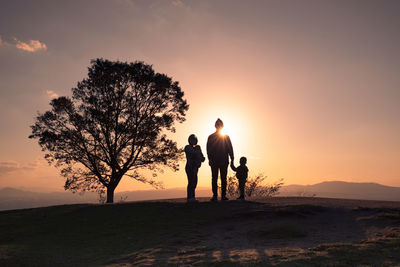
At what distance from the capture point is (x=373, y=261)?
576cm

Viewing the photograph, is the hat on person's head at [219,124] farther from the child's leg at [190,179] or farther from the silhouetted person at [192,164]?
the child's leg at [190,179]

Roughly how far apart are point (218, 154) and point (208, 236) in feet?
19.8

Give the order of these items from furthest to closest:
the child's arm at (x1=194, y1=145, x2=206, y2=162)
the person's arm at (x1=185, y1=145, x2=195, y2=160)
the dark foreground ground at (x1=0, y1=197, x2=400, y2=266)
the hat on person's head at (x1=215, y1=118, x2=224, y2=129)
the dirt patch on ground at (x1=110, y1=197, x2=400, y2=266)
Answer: the hat on person's head at (x1=215, y1=118, x2=224, y2=129) < the child's arm at (x1=194, y1=145, x2=206, y2=162) < the person's arm at (x1=185, y1=145, x2=195, y2=160) < the dirt patch on ground at (x1=110, y1=197, x2=400, y2=266) < the dark foreground ground at (x1=0, y1=197, x2=400, y2=266)

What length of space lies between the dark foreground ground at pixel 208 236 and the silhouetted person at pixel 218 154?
1.39 meters

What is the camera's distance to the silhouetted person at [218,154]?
14.7 m

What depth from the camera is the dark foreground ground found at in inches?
256

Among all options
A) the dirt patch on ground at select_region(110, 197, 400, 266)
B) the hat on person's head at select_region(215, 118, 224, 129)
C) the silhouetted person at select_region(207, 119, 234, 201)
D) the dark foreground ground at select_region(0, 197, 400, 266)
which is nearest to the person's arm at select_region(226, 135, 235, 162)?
the silhouetted person at select_region(207, 119, 234, 201)

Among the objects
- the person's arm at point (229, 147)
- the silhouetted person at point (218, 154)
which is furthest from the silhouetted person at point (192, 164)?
the person's arm at point (229, 147)

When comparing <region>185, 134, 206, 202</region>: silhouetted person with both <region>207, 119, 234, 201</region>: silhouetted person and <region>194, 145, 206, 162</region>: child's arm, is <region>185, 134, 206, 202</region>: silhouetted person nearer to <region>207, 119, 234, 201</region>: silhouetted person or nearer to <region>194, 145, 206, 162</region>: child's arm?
<region>194, 145, 206, 162</region>: child's arm

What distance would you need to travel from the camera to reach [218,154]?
14.7 meters

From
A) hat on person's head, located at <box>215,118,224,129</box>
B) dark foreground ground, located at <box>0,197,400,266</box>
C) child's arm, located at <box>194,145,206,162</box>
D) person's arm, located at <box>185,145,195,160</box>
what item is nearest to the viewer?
dark foreground ground, located at <box>0,197,400,266</box>

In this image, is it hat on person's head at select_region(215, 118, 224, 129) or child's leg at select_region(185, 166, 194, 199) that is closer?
child's leg at select_region(185, 166, 194, 199)

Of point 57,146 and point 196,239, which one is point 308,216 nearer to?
point 196,239

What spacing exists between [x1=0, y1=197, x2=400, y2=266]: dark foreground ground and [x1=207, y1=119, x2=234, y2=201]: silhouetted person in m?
1.39
